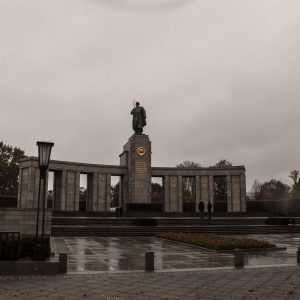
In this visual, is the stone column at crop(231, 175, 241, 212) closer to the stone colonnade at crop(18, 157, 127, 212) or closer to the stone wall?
the stone colonnade at crop(18, 157, 127, 212)

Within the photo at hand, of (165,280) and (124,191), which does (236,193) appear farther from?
(165,280)

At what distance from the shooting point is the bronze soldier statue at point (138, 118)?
1967 inches

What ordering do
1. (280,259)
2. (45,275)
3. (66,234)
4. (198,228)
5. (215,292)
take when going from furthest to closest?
1. (198,228)
2. (66,234)
3. (280,259)
4. (45,275)
5. (215,292)

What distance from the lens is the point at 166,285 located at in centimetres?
1065

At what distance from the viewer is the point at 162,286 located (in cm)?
1052

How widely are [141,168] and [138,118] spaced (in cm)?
641

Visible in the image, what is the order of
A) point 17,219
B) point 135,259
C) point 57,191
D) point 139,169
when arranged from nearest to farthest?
point 135,259 → point 17,219 → point 57,191 → point 139,169

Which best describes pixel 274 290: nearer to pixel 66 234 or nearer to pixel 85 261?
pixel 85 261

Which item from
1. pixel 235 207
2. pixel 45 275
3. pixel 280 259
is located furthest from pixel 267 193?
pixel 45 275

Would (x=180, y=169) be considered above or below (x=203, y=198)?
above

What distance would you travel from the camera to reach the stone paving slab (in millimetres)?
9406

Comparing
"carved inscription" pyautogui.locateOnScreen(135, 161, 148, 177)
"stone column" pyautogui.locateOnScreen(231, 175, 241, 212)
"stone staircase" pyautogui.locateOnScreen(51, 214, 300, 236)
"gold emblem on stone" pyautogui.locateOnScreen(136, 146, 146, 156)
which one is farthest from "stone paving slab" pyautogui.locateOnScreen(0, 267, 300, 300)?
"stone column" pyautogui.locateOnScreen(231, 175, 241, 212)

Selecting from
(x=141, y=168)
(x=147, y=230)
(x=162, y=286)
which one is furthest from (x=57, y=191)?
(x=162, y=286)

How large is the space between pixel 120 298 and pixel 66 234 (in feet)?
67.9
